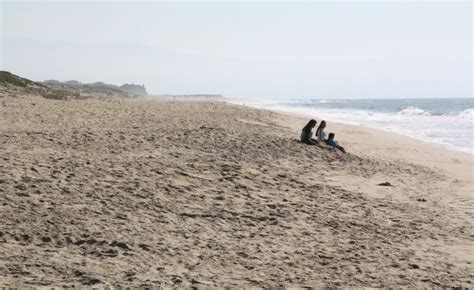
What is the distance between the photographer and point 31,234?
5.65 meters

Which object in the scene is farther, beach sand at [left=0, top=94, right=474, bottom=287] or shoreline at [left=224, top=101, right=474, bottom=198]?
shoreline at [left=224, top=101, right=474, bottom=198]

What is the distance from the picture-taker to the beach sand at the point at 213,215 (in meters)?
5.23

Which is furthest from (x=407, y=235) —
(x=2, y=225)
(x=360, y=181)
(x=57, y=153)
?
(x=57, y=153)

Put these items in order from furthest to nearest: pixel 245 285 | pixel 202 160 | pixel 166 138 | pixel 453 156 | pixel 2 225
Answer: pixel 453 156, pixel 166 138, pixel 202 160, pixel 2 225, pixel 245 285

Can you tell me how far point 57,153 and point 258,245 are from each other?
489 centimetres

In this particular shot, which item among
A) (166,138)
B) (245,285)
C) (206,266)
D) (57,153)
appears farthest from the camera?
(166,138)

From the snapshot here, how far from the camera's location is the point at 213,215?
7008 mm

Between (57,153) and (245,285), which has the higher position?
(57,153)

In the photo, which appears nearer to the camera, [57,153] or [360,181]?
[57,153]

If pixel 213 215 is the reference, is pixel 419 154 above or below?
above

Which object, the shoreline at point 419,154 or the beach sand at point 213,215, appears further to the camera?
A: the shoreline at point 419,154

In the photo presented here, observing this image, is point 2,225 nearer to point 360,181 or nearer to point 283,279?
point 283,279

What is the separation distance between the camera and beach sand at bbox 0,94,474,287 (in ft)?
17.1

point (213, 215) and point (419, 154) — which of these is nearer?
point (213, 215)
